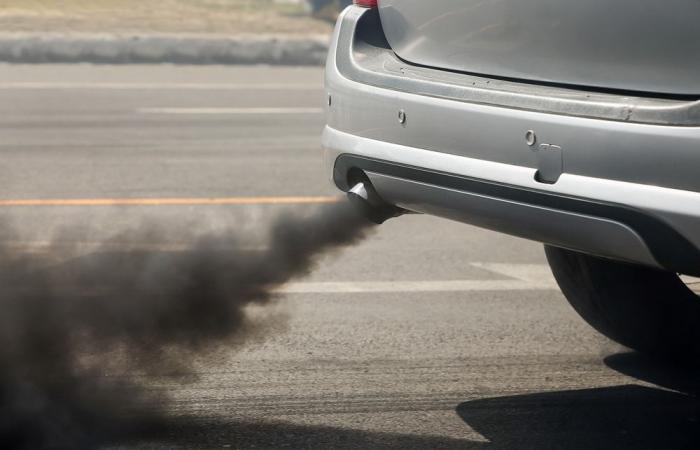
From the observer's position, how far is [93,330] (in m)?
4.22

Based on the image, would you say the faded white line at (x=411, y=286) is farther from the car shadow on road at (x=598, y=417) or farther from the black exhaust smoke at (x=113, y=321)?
the car shadow on road at (x=598, y=417)

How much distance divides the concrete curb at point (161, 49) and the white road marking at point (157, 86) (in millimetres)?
1653

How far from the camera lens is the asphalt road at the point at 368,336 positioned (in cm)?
375

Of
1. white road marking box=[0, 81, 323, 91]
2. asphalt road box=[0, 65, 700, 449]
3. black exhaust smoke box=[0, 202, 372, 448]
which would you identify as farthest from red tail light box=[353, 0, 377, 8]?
white road marking box=[0, 81, 323, 91]

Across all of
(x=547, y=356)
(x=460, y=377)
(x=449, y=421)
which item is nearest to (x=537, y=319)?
(x=547, y=356)

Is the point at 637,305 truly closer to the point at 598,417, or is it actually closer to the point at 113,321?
the point at 598,417

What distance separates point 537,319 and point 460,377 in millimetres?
835

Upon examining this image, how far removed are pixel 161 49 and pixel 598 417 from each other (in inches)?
493

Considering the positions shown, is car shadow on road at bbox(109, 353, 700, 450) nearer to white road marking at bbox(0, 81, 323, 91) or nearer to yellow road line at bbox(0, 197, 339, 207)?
yellow road line at bbox(0, 197, 339, 207)

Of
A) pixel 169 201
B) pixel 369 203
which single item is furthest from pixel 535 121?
pixel 169 201

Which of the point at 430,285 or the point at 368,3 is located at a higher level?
the point at 368,3

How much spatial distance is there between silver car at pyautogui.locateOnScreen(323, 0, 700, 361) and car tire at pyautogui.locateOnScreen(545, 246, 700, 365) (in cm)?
1

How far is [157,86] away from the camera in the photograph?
44.5ft

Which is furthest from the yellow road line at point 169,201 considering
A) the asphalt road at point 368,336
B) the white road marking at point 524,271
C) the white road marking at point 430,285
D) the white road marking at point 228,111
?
the white road marking at point 228,111
